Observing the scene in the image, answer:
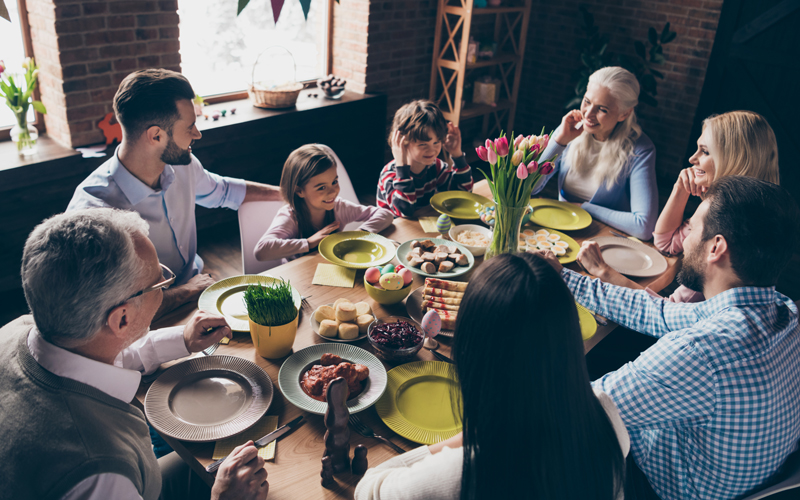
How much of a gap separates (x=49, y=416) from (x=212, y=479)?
0.35 metres

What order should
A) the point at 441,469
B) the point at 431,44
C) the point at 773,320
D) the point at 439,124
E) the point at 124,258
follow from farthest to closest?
the point at 431,44
the point at 439,124
the point at 773,320
the point at 124,258
the point at 441,469

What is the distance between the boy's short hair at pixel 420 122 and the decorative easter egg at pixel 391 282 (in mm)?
1054

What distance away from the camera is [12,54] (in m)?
2.99

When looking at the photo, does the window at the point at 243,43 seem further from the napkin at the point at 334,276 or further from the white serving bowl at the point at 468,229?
the napkin at the point at 334,276

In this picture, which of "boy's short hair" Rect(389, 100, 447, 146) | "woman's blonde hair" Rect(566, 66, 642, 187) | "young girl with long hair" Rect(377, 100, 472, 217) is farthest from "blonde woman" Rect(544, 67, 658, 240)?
"boy's short hair" Rect(389, 100, 447, 146)

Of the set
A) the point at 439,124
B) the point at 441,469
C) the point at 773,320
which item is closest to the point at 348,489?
the point at 441,469

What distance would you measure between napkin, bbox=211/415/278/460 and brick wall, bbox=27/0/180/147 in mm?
2476

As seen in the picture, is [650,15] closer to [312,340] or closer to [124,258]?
[312,340]

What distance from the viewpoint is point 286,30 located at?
4164 millimetres

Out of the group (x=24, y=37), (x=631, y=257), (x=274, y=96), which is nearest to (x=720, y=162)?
(x=631, y=257)

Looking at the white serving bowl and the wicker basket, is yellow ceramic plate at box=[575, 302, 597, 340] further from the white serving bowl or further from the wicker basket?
the wicker basket

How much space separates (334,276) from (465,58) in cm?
319

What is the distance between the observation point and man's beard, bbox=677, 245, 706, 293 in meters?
1.53

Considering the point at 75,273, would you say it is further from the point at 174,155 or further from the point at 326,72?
the point at 326,72
